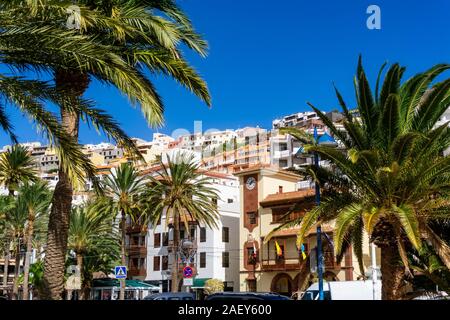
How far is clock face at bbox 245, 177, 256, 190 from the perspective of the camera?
5628cm

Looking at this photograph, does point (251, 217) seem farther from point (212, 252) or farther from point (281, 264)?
point (281, 264)

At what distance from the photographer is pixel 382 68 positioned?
17688 mm

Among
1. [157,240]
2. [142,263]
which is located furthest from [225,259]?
[142,263]

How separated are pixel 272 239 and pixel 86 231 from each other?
57.8 ft

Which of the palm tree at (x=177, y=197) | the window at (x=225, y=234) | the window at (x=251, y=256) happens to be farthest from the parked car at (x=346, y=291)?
the window at (x=225, y=234)

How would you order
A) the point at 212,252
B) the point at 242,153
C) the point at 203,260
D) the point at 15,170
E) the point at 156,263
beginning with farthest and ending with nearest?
the point at 242,153 < the point at 156,263 < the point at 203,260 < the point at 212,252 < the point at 15,170

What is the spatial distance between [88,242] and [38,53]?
4600 cm

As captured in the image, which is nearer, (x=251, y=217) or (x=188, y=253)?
(x=251, y=217)

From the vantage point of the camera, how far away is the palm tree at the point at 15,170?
5091 cm

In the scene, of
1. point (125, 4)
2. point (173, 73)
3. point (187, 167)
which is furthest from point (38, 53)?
point (187, 167)

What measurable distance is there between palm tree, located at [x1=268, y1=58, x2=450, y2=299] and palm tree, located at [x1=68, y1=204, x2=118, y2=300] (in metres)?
37.0

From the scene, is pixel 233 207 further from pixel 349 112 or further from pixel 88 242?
pixel 349 112

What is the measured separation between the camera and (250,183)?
56656 millimetres

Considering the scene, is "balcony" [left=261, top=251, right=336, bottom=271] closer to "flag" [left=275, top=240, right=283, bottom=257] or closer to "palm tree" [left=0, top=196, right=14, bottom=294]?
"flag" [left=275, top=240, right=283, bottom=257]
